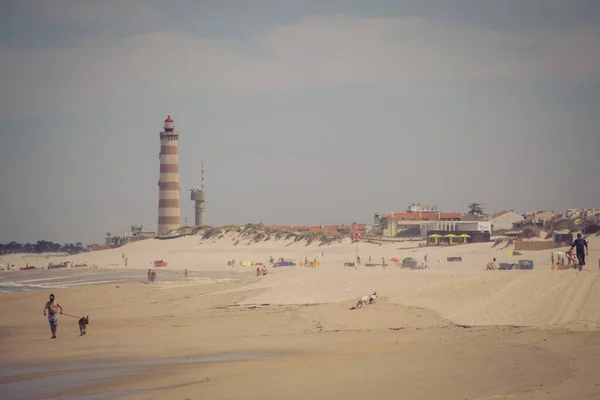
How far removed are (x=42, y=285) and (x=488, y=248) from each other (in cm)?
3095

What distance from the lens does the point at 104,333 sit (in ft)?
63.5

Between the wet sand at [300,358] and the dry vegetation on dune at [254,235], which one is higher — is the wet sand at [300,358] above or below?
below

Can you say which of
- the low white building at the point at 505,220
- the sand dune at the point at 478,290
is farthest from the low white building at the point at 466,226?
the sand dune at the point at 478,290

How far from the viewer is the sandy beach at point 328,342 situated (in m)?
10.6

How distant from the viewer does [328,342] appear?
49.7 ft

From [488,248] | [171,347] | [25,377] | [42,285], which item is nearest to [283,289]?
[171,347]

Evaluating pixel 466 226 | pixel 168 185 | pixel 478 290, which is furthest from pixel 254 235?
pixel 478 290

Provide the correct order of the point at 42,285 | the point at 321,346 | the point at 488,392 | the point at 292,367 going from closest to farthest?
the point at 488,392 < the point at 292,367 < the point at 321,346 < the point at 42,285

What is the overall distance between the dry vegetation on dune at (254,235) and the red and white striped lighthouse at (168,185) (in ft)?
15.4

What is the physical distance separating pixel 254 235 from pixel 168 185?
1858 cm

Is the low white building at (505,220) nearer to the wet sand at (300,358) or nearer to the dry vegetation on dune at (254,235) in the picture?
the dry vegetation on dune at (254,235)

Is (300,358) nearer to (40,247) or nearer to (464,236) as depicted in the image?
(464,236)

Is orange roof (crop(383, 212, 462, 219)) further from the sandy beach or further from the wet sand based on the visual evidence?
the wet sand

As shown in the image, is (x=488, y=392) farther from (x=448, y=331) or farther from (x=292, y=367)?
(x=448, y=331)
